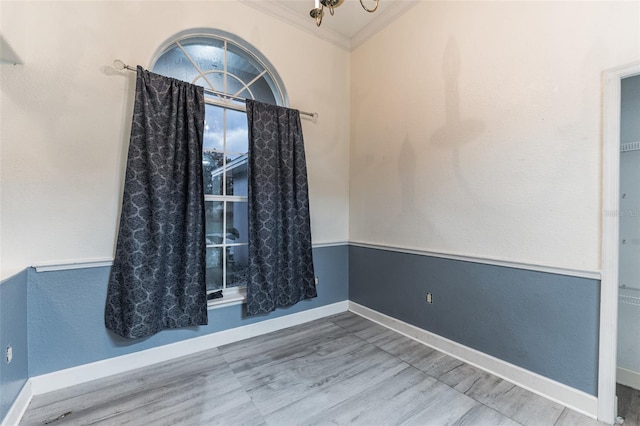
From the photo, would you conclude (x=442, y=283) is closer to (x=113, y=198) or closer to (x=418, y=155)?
(x=418, y=155)

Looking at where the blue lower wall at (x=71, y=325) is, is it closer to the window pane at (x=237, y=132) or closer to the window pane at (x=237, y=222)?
the window pane at (x=237, y=222)

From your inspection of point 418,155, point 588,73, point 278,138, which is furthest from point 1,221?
point 588,73

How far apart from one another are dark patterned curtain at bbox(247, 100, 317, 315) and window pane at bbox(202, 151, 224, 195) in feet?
0.96

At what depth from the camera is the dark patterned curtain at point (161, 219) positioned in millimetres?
1975

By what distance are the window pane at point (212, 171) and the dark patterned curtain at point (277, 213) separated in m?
0.29

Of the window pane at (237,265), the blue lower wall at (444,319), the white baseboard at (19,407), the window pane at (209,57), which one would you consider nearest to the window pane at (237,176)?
the window pane at (237,265)

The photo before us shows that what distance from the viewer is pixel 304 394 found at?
1806 millimetres

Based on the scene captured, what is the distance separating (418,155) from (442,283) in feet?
3.86

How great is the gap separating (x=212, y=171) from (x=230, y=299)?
119 cm

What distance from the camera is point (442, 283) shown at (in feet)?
7.80

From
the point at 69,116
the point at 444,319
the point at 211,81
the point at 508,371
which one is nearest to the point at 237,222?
the point at 211,81

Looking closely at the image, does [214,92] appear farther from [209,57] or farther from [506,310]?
[506,310]

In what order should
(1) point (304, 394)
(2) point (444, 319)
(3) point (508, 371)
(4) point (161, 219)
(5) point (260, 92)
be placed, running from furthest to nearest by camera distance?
(5) point (260, 92)
(2) point (444, 319)
(4) point (161, 219)
(3) point (508, 371)
(1) point (304, 394)

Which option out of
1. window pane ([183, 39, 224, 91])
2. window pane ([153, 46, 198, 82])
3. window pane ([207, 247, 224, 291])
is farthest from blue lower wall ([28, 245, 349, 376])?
window pane ([183, 39, 224, 91])
